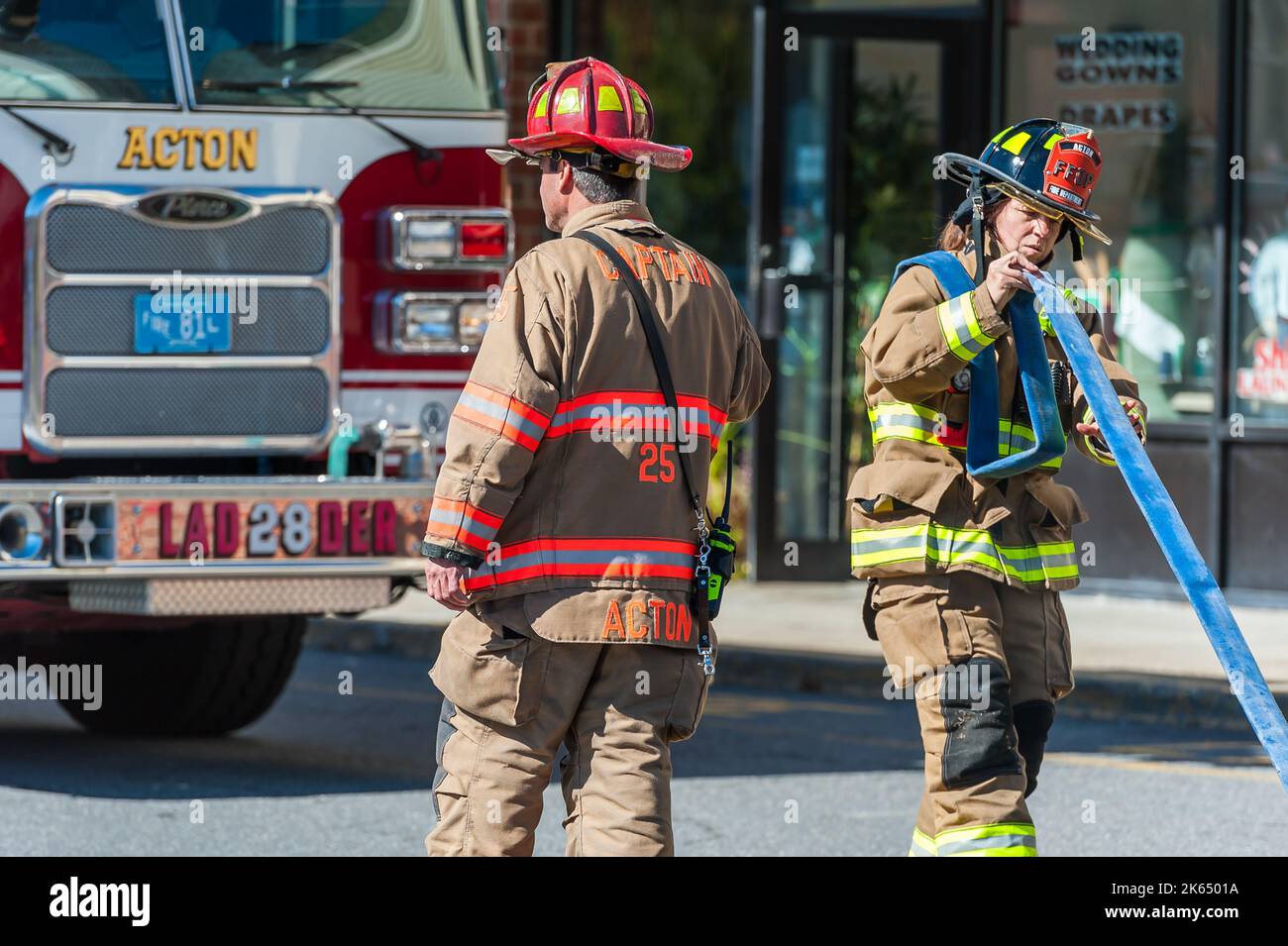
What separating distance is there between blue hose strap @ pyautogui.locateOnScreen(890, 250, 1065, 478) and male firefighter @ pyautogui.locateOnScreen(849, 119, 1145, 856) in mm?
14

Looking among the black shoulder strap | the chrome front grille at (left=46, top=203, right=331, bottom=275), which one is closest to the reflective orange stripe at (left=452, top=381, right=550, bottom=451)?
the black shoulder strap

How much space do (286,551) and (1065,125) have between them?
3.01 m

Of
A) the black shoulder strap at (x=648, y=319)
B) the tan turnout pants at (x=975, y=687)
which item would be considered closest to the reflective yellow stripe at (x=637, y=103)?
the black shoulder strap at (x=648, y=319)

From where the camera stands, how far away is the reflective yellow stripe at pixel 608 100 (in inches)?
188

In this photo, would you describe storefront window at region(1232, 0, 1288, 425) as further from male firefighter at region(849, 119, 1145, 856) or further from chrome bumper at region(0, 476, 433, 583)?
male firefighter at region(849, 119, 1145, 856)

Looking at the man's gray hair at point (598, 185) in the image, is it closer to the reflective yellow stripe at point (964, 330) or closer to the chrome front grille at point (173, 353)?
the reflective yellow stripe at point (964, 330)

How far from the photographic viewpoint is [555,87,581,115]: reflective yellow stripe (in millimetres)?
4785

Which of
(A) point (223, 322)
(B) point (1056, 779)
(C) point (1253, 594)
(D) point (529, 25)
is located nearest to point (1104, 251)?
(C) point (1253, 594)

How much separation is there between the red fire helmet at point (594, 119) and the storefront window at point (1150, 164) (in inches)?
322

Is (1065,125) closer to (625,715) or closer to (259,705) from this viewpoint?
(625,715)

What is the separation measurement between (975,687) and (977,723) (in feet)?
0.25

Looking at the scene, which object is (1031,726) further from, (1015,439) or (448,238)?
(448,238)

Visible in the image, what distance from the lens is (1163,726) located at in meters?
9.62

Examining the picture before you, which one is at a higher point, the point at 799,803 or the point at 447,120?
the point at 447,120
